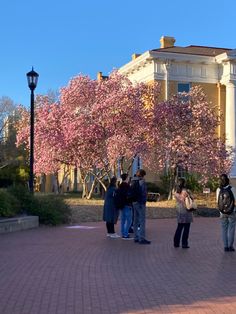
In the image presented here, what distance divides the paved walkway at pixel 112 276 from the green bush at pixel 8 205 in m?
1.74

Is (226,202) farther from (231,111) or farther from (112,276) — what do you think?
(231,111)

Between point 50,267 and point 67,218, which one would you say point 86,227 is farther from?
point 50,267

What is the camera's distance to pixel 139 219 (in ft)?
40.3

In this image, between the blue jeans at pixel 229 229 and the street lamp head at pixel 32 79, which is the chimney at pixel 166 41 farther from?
the blue jeans at pixel 229 229

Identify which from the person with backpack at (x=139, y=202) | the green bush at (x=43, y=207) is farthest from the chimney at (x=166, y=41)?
the person with backpack at (x=139, y=202)

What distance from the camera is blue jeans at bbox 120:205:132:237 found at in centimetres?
1305

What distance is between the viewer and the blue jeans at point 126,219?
1305cm

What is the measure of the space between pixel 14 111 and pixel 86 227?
31074mm

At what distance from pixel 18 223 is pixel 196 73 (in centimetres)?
2110

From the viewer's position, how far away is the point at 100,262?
32.0 feet

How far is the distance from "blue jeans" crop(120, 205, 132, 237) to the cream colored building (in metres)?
19.3

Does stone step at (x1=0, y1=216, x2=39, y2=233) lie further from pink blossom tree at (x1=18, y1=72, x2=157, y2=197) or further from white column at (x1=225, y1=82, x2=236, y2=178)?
white column at (x1=225, y1=82, x2=236, y2=178)

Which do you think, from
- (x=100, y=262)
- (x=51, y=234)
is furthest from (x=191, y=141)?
(x=100, y=262)

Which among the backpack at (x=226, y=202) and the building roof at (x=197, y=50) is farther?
the building roof at (x=197, y=50)
